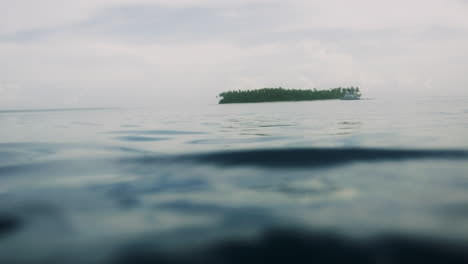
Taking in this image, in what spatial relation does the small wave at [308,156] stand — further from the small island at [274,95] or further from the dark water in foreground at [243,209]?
the small island at [274,95]

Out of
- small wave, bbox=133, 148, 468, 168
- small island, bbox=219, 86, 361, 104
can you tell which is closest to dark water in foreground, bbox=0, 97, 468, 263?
small wave, bbox=133, 148, 468, 168

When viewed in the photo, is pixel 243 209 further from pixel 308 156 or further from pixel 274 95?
pixel 274 95

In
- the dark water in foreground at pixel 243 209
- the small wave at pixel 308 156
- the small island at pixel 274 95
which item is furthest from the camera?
the small island at pixel 274 95

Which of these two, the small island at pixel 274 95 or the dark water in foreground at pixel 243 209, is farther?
the small island at pixel 274 95

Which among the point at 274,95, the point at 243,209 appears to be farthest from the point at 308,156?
the point at 274,95

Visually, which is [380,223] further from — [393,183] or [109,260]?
[109,260]

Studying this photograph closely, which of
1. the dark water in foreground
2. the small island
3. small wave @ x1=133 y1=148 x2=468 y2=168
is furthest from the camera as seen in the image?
the small island

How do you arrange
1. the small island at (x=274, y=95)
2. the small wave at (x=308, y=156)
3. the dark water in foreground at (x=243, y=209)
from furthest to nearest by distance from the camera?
1. the small island at (x=274, y=95)
2. the small wave at (x=308, y=156)
3. the dark water in foreground at (x=243, y=209)

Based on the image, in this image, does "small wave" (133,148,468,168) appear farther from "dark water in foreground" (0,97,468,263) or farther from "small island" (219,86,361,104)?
"small island" (219,86,361,104)

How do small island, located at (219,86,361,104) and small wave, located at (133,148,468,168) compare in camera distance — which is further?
small island, located at (219,86,361,104)

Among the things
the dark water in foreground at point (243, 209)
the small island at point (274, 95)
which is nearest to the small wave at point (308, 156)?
the dark water in foreground at point (243, 209)

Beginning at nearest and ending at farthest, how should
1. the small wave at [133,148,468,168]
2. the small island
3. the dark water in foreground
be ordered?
the dark water in foreground
the small wave at [133,148,468,168]
the small island

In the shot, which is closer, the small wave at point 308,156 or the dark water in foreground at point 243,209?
the dark water in foreground at point 243,209

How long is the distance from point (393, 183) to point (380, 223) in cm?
109
